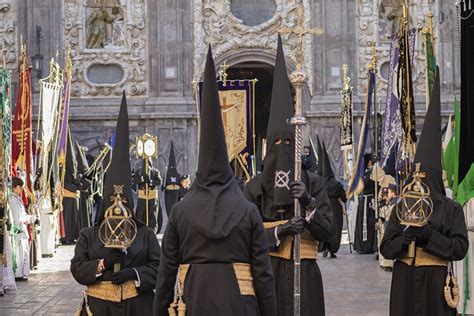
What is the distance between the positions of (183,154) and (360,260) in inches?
468

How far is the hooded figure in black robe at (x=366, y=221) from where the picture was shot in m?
20.9

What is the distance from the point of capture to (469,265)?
38.0 feet

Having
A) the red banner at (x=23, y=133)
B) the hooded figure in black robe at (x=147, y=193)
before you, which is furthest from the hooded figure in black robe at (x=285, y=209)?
the hooded figure in black robe at (x=147, y=193)

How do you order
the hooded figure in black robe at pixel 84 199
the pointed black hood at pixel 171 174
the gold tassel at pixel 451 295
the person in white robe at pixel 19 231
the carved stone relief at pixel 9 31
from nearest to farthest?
the gold tassel at pixel 451 295 → the person in white robe at pixel 19 231 → the hooded figure in black robe at pixel 84 199 → the pointed black hood at pixel 171 174 → the carved stone relief at pixel 9 31

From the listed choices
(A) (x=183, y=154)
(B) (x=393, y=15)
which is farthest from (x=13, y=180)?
(B) (x=393, y=15)

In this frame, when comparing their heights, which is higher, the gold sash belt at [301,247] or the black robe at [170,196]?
the gold sash belt at [301,247]

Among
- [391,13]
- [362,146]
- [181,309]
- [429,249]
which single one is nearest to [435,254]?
[429,249]

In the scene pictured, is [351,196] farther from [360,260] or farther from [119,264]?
[119,264]

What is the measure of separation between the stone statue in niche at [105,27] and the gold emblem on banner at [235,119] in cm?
1487

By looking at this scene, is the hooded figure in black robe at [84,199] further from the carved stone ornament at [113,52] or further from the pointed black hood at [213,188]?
the pointed black hood at [213,188]

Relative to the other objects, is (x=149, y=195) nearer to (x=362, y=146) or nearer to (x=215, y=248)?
(x=362, y=146)

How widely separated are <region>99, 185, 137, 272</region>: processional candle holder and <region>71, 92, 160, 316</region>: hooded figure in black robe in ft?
0.06

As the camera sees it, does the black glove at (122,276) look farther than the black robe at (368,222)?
No

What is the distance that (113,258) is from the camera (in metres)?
8.29
